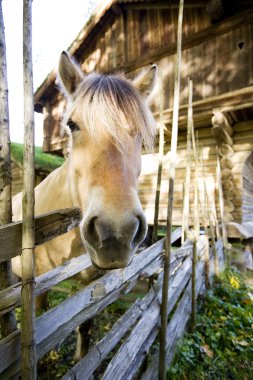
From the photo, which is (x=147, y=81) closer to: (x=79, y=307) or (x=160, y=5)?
(x=79, y=307)

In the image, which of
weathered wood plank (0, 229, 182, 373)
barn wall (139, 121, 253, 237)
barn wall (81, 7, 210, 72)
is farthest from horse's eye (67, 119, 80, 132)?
barn wall (81, 7, 210, 72)

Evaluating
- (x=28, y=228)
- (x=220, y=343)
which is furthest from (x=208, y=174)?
(x=28, y=228)

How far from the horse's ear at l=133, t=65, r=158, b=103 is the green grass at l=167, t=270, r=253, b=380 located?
298cm

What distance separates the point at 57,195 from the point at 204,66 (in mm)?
5965

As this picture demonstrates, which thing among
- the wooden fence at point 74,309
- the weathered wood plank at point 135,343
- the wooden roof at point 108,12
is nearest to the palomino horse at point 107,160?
the wooden fence at point 74,309

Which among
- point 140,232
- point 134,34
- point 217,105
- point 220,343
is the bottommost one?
point 220,343

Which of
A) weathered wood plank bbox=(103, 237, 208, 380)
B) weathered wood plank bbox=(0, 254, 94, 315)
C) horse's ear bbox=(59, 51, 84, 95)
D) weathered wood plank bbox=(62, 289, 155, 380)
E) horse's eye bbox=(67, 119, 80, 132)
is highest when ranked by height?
horse's ear bbox=(59, 51, 84, 95)

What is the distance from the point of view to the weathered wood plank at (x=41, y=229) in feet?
3.19

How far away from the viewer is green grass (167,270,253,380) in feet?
8.82

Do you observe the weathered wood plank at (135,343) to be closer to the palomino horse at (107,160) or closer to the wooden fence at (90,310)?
the wooden fence at (90,310)

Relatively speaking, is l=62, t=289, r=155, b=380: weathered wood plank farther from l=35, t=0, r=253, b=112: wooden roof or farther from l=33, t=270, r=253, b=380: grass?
l=35, t=0, r=253, b=112: wooden roof

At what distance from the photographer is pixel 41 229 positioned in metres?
1.15

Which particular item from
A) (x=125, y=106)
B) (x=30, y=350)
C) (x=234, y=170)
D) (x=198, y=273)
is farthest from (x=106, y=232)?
(x=234, y=170)

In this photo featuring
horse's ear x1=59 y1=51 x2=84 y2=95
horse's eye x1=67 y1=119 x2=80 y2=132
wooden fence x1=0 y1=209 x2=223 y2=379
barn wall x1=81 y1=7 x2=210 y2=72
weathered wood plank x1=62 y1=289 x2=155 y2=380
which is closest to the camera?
wooden fence x1=0 y1=209 x2=223 y2=379
